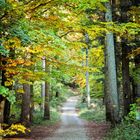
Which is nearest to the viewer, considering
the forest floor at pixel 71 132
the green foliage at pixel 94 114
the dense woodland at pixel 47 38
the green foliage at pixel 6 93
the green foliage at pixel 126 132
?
the green foliage at pixel 6 93

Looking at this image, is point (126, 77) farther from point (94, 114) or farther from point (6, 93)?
point (94, 114)

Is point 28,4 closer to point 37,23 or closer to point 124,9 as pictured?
point 37,23

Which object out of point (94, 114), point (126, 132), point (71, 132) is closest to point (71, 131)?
point (71, 132)

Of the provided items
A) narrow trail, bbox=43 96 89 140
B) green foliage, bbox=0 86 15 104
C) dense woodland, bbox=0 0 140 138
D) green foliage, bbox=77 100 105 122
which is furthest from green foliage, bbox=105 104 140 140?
green foliage, bbox=77 100 105 122

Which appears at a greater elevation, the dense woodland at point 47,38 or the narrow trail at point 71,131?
the dense woodland at point 47,38

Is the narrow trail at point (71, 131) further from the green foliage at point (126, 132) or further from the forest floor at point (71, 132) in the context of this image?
the green foliage at point (126, 132)

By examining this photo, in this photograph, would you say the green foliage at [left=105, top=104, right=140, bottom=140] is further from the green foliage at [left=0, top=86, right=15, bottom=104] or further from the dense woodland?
the green foliage at [left=0, top=86, right=15, bottom=104]

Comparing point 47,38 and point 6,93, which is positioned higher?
Result: point 47,38

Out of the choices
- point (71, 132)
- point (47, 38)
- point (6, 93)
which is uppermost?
point (47, 38)

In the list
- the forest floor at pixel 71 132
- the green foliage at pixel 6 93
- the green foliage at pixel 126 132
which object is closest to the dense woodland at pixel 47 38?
the green foliage at pixel 6 93

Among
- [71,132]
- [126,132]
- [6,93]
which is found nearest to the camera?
[6,93]

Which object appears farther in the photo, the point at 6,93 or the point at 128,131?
the point at 128,131

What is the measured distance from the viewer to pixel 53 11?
13.2 meters

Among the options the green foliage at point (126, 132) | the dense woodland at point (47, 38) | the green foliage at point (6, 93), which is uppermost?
the dense woodland at point (47, 38)
